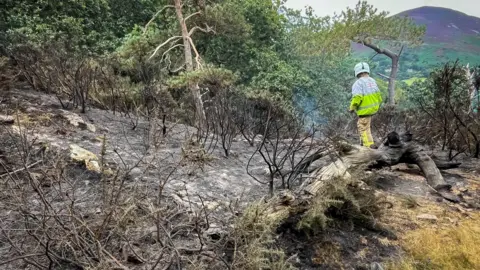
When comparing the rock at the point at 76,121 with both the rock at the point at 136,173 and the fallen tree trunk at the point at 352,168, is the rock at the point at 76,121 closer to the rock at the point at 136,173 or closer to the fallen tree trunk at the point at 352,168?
the rock at the point at 136,173

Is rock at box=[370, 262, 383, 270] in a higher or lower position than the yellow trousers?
lower

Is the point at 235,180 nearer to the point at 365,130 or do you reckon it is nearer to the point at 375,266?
the point at 375,266

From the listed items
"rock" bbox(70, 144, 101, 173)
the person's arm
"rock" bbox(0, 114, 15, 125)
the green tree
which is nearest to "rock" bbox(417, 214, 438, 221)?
the person's arm

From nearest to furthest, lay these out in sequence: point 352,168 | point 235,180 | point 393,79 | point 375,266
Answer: point 375,266 < point 352,168 < point 235,180 < point 393,79

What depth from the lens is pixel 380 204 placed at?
10.4 feet

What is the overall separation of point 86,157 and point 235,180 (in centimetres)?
169

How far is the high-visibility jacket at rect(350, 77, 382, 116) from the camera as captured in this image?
511cm

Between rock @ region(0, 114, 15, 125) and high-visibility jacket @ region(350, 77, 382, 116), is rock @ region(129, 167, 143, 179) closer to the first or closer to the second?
→ rock @ region(0, 114, 15, 125)

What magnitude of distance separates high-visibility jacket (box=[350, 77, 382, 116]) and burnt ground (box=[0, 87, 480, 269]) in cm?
96

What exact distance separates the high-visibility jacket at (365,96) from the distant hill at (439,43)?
9.23 metres

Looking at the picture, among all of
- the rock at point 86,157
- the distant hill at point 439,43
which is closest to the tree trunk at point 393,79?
the distant hill at point 439,43

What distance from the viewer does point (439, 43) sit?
57.3 ft

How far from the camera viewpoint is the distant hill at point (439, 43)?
560 inches

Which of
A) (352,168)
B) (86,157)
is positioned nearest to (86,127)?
(86,157)
